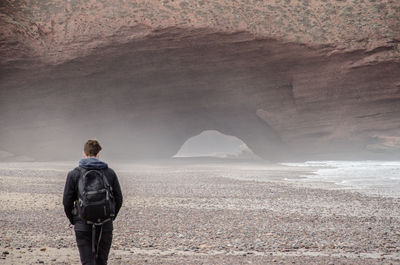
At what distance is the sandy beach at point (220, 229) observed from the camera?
5805mm

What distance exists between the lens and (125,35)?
3003 centimetres

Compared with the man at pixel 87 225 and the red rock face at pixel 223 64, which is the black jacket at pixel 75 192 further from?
the red rock face at pixel 223 64

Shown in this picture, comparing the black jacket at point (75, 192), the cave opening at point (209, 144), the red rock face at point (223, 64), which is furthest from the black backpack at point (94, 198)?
the cave opening at point (209, 144)

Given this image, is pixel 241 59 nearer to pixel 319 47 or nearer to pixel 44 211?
pixel 319 47

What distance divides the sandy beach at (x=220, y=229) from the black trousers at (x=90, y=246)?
168 centimetres

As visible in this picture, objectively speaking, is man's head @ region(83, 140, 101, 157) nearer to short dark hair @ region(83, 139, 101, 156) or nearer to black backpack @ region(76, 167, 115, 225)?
short dark hair @ region(83, 139, 101, 156)

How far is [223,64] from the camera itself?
104 ft

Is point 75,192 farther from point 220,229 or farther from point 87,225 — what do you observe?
point 220,229

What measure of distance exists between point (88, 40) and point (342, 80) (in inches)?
722

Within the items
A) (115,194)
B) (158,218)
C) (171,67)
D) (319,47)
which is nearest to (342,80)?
(319,47)

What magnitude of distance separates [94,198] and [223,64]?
2868 centimetres

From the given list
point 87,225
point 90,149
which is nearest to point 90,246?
point 87,225

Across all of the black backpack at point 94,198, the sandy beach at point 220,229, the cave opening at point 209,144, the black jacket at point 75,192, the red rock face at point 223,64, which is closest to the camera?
the black backpack at point 94,198

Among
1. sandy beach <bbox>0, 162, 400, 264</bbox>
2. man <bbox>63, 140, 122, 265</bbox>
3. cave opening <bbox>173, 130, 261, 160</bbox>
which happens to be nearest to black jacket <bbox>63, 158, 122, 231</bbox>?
man <bbox>63, 140, 122, 265</bbox>
